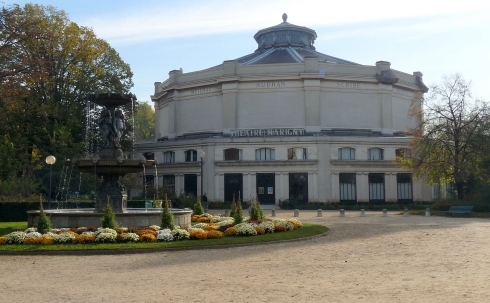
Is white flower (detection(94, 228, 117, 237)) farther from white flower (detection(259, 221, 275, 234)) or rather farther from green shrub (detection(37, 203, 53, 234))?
white flower (detection(259, 221, 275, 234))

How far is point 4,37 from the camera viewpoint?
3519 centimetres

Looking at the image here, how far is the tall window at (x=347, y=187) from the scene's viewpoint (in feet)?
180

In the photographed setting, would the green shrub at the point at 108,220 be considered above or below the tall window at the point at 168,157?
below

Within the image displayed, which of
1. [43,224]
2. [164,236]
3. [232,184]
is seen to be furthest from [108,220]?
[232,184]

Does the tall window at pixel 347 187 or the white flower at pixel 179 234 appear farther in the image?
the tall window at pixel 347 187

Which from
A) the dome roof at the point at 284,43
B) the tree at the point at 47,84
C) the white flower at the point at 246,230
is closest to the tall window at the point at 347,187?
the dome roof at the point at 284,43

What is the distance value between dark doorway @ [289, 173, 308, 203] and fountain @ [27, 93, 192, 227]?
30.7m

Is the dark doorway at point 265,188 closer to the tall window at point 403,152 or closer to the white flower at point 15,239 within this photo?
the tall window at point 403,152

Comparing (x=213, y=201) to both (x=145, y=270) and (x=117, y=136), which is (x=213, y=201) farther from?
(x=145, y=270)

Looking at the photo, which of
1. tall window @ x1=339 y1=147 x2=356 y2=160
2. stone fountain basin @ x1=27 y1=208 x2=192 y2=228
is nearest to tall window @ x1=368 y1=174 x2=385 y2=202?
tall window @ x1=339 y1=147 x2=356 y2=160

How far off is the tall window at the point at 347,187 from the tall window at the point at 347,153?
1873mm

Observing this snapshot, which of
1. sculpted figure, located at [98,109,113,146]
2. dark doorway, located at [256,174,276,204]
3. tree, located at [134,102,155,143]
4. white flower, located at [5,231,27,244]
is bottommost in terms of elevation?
white flower, located at [5,231,27,244]

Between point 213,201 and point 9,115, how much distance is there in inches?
816

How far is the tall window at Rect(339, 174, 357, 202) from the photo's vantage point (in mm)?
54781
